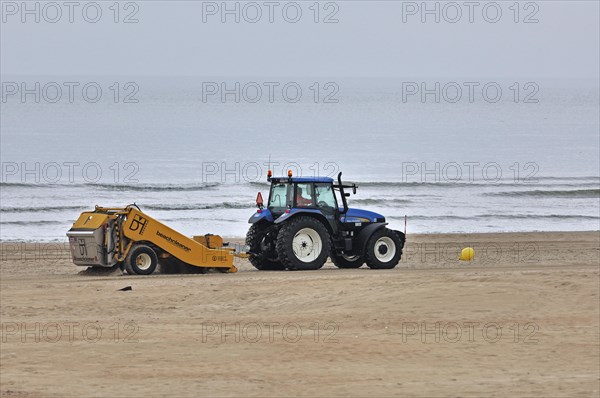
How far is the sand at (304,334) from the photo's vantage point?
13.4 m

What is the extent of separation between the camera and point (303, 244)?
70.0 ft

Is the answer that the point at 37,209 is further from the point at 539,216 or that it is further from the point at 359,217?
the point at 359,217

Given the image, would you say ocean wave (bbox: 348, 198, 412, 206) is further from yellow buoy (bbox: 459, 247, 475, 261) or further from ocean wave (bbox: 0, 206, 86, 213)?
yellow buoy (bbox: 459, 247, 475, 261)

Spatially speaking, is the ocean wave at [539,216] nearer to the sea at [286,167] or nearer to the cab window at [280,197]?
the sea at [286,167]

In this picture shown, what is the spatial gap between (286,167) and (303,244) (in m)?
40.6

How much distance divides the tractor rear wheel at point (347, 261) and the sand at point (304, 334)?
536 mm

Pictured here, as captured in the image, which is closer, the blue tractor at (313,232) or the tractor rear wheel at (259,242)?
the blue tractor at (313,232)

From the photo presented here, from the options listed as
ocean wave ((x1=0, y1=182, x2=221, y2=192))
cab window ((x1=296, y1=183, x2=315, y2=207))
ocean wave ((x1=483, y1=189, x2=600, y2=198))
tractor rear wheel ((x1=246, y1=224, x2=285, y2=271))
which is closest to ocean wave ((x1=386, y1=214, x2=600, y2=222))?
ocean wave ((x1=483, y1=189, x2=600, y2=198))


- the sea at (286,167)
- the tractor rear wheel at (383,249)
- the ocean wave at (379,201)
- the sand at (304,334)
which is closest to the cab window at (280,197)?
the sand at (304,334)

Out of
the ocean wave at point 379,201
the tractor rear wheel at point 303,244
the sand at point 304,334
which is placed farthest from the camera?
the ocean wave at point 379,201

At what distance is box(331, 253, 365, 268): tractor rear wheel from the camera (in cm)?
2222

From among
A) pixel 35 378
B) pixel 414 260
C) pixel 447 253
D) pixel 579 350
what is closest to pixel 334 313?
pixel 579 350

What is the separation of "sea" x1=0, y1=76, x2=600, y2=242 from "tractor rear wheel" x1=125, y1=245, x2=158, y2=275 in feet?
37.0

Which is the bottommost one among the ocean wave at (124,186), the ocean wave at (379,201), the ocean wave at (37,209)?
the ocean wave at (37,209)
